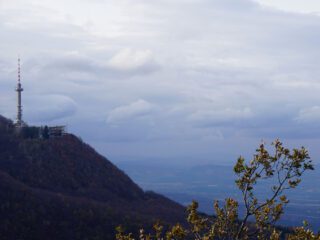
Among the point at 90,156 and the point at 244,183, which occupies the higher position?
the point at 90,156

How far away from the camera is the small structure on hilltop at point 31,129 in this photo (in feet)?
240

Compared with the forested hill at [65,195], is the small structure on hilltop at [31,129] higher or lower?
higher

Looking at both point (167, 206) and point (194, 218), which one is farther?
point (167, 206)

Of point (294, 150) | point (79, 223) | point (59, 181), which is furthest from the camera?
point (59, 181)

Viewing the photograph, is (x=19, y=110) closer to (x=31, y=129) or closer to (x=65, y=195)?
(x=31, y=129)

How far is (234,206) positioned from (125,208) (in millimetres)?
46061

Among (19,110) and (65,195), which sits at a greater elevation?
(19,110)

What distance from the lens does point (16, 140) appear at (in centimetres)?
7069

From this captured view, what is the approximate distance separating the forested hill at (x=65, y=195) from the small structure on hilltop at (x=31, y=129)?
2.85 feet

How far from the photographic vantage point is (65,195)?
57.5m

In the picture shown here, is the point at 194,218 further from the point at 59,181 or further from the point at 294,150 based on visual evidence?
the point at 59,181

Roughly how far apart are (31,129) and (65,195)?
1782cm

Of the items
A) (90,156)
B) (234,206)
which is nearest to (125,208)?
(90,156)

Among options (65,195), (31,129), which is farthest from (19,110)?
(65,195)
